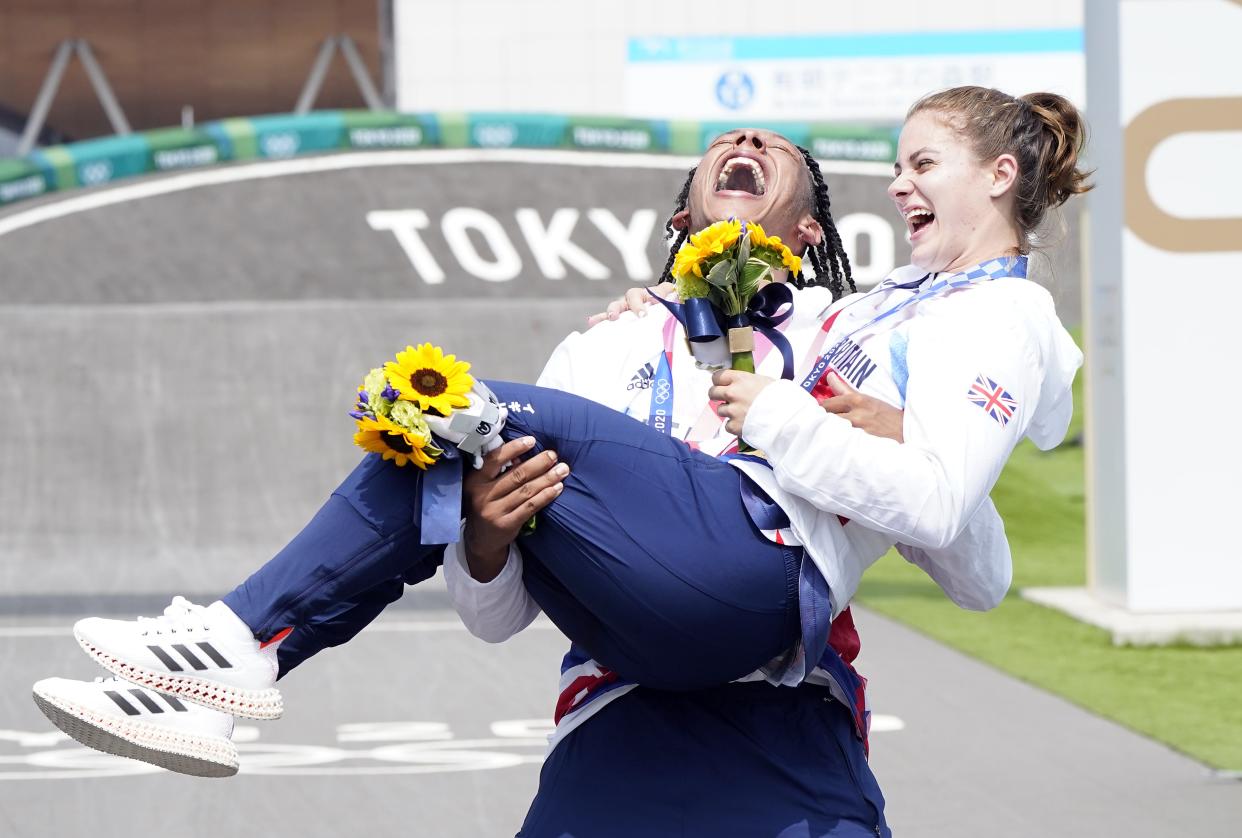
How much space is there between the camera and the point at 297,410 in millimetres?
11172

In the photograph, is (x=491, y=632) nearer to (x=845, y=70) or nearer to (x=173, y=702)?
(x=173, y=702)

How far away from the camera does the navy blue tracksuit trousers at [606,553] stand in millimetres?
2080

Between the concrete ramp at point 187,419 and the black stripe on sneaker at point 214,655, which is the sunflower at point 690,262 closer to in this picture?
the black stripe on sneaker at point 214,655

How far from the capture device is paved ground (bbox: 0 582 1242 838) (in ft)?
15.3

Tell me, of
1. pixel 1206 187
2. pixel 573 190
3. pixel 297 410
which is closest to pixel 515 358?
pixel 297 410

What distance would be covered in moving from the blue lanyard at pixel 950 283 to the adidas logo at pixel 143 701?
0.97m

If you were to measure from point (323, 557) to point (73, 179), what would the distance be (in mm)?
19179

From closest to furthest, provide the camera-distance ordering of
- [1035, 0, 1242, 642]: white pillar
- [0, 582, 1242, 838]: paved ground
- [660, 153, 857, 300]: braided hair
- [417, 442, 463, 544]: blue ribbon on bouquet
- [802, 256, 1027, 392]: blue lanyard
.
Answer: [417, 442, 463, 544]: blue ribbon on bouquet → [802, 256, 1027, 392]: blue lanyard → [660, 153, 857, 300]: braided hair → [0, 582, 1242, 838]: paved ground → [1035, 0, 1242, 642]: white pillar

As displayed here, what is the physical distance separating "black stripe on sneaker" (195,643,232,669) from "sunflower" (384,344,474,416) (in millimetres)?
423

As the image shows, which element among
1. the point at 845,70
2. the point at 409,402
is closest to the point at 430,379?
the point at 409,402

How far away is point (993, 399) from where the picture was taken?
2.17 metres

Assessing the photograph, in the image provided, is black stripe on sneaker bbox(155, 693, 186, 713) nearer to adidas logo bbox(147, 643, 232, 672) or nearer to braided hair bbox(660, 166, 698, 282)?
adidas logo bbox(147, 643, 232, 672)

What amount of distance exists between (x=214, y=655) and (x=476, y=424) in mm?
467

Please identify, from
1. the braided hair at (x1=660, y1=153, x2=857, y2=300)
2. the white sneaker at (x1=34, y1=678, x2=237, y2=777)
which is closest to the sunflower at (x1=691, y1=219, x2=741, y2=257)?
the braided hair at (x1=660, y1=153, x2=857, y2=300)
